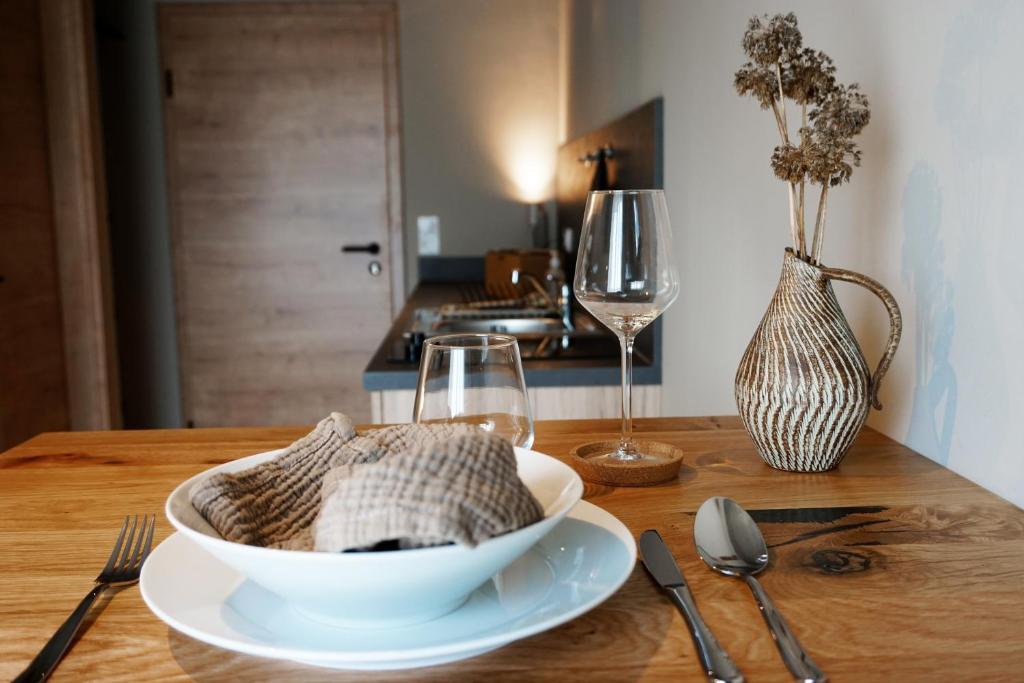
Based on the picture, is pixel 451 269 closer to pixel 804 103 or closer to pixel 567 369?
pixel 567 369

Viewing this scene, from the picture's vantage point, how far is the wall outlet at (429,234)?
12.7 ft

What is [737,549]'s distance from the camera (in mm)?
620

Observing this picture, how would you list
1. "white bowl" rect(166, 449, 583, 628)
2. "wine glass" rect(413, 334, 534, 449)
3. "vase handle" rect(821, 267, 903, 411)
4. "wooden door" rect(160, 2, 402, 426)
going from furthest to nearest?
1. "wooden door" rect(160, 2, 402, 426)
2. "vase handle" rect(821, 267, 903, 411)
3. "wine glass" rect(413, 334, 534, 449)
4. "white bowl" rect(166, 449, 583, 628)

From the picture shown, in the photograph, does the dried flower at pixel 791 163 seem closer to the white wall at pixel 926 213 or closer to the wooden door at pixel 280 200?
the white wall at pixel 926 213

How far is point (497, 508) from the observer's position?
452 millimetres

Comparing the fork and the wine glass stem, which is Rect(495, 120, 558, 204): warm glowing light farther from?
the fork

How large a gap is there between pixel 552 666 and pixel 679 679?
0.22 ft

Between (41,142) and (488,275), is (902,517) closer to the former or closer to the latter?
(488,275)

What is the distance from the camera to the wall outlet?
3.88 m

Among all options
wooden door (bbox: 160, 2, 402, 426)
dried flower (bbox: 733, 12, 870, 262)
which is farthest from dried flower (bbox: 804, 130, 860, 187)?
wooden door (bbox: 160, 2, 402, 426)

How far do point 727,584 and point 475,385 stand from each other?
0.22 metres

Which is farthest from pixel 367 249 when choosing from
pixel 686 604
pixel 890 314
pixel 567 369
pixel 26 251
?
pixel 686 604

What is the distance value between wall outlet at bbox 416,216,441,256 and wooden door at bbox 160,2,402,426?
9 cm

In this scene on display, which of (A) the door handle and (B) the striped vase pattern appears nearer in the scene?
(B) the striped vase pattern
